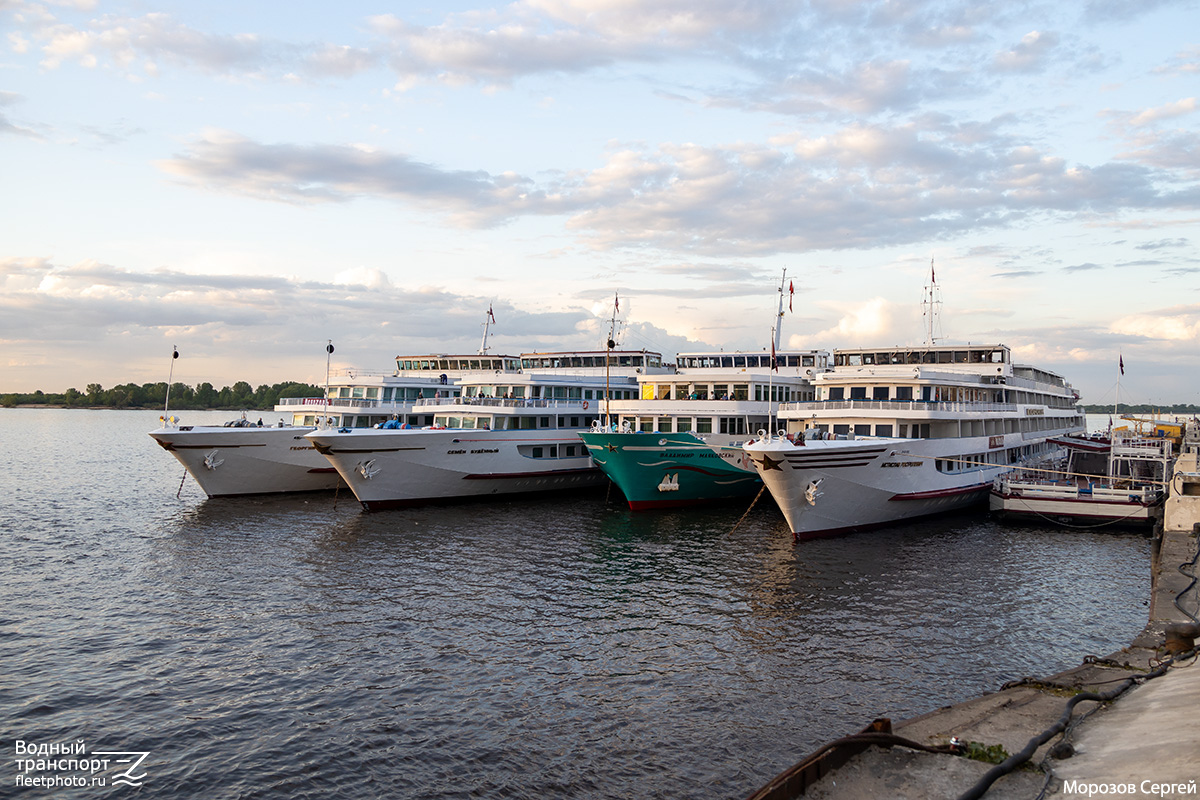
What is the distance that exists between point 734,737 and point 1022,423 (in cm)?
4471

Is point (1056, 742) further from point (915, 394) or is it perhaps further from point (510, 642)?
point (915, 394)

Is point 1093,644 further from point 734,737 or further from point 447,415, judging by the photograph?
point 447,415

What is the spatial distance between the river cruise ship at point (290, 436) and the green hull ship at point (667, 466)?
46.1 ft

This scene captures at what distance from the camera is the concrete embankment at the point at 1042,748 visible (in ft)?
29.9

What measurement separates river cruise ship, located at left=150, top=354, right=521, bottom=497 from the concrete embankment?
3913 cm

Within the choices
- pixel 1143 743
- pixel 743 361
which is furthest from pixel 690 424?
pixel 1143 743

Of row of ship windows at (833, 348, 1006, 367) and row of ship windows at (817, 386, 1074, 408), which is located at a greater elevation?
row of ship windows at (833, 348, 1006, 367)

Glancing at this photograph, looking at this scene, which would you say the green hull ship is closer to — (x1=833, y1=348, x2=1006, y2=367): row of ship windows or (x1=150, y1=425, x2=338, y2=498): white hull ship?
(x1=833, y1=348, x2=1006, y2=367): row of ship windows

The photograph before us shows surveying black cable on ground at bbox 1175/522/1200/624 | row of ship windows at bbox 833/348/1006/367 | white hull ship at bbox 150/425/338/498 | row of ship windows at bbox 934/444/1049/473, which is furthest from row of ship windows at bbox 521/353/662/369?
black cable on ground at bbox 1175/522/1200/624

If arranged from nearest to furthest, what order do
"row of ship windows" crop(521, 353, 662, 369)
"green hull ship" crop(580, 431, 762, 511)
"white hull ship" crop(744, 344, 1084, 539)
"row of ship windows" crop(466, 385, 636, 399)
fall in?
"white hull ship" crop(744, 344, 1084, 539) → "green hull ship" crop(580, 431, 762, 511) → "row of ship windows" crop(466, 385, 636, 399) → "row of ship windows" crop(521, 353, 662, 369)

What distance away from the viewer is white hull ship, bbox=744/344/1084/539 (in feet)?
104

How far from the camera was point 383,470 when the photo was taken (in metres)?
39.5

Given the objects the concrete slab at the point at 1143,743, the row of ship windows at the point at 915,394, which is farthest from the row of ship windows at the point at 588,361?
the concrete slab at the point at 1143,743

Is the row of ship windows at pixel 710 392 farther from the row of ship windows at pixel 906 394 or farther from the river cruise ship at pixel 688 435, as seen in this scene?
the row of ship windows at pixel 906 394
